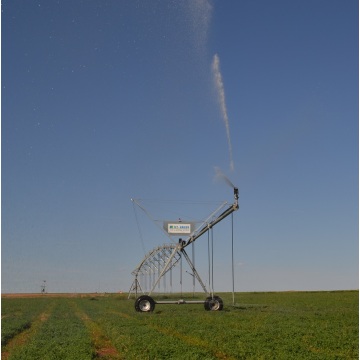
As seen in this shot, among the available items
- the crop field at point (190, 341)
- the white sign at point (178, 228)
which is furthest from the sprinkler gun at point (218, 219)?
the crop field at point (190, 341)

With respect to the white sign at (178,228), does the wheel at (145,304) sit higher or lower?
lower

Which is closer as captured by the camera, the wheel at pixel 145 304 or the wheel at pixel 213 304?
the wheel at pixel 145 304

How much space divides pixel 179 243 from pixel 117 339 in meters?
19.1

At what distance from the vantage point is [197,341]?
22000 mm

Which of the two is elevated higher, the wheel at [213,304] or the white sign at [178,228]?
the white sign at [178,228]

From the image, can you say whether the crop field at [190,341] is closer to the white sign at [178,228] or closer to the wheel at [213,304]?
the wheel at [213,304]

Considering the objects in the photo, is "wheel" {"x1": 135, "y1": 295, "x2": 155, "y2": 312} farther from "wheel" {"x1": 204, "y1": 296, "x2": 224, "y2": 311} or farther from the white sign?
the white sign

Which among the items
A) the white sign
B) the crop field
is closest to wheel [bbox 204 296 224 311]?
the white sign

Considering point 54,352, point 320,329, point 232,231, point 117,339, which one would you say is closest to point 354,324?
point 320,329

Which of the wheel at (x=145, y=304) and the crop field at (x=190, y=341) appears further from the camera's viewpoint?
the wheel at (x=145, y=304)

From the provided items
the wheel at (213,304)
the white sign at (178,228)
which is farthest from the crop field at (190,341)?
the white sign at (178,228)

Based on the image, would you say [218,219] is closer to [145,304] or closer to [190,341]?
[145,304]

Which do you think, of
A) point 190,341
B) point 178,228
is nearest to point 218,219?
point 178,228

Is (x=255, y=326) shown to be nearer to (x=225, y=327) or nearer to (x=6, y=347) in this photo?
(x=225, y=327)
